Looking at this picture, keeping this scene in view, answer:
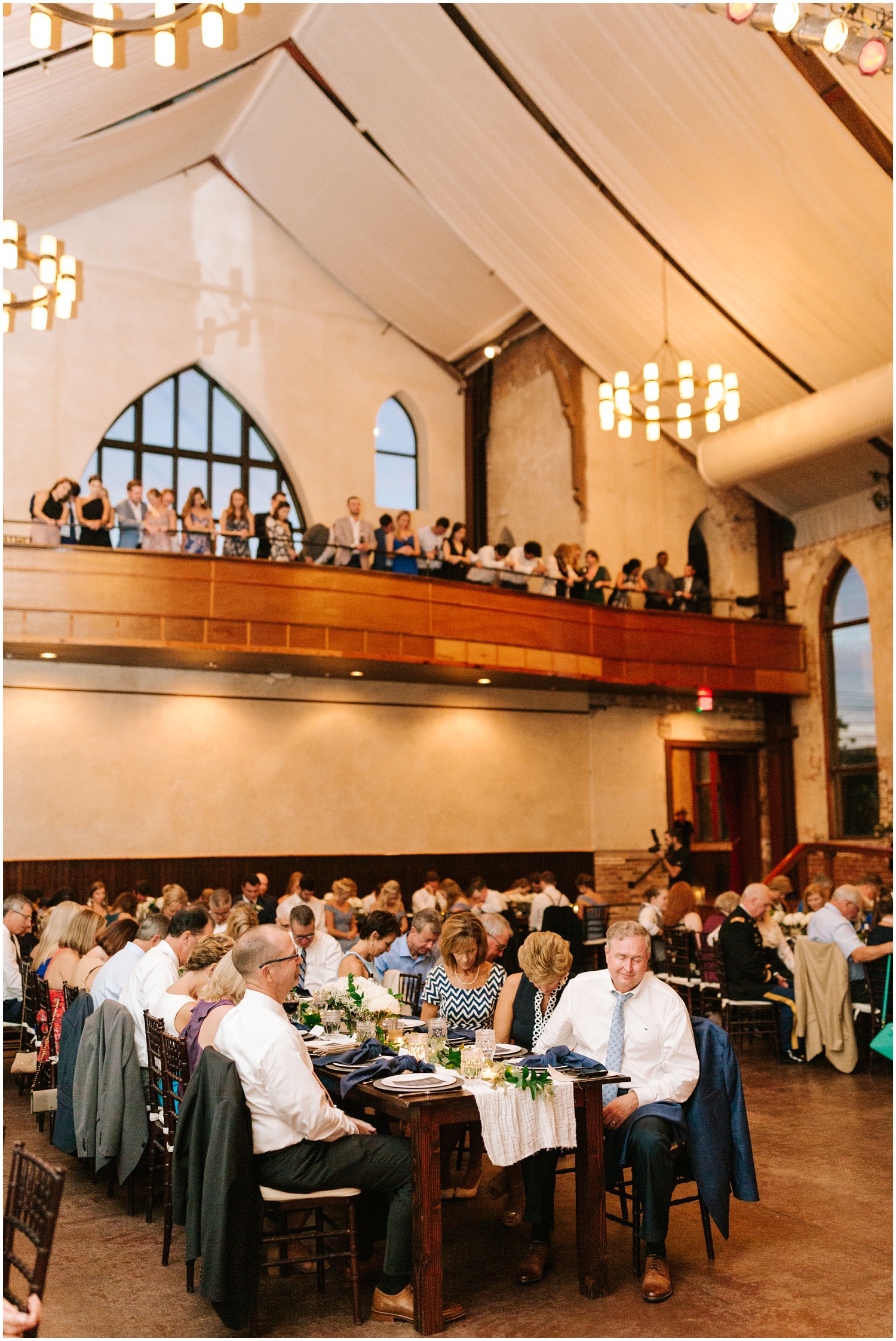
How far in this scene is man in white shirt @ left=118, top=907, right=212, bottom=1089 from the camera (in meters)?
5.68

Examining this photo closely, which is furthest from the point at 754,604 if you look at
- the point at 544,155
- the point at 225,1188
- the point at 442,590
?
the point at 225,1188

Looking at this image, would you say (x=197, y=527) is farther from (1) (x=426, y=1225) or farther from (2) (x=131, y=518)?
(1) (x=426, y=1225)

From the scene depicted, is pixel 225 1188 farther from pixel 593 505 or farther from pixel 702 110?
pixel 593 505

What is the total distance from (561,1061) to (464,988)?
1.05 metres

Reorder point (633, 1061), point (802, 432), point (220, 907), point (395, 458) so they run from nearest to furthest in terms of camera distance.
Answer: point (633, 1061) → point (220, 907) → point (802, 432) → point (395, 458)

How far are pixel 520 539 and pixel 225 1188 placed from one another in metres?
14.8

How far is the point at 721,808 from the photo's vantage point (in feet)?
59.4

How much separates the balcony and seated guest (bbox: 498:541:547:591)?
40 cm

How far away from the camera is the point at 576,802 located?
16922 millimetres

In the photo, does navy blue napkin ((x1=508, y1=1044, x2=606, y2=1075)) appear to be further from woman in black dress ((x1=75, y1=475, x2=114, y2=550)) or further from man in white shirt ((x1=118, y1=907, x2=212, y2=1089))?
woman in black dress ((x1=75, y1=475, x2=114, y2=550))

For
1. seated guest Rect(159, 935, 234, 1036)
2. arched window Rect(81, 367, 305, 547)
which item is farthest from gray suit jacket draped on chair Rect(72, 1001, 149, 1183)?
arched window Rect(81, 367, 305, 547)

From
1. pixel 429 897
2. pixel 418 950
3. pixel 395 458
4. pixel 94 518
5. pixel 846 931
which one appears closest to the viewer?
pixel 418 950

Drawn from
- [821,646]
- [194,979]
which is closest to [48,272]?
[194,979]

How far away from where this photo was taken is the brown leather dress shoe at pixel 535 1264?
4.40m
